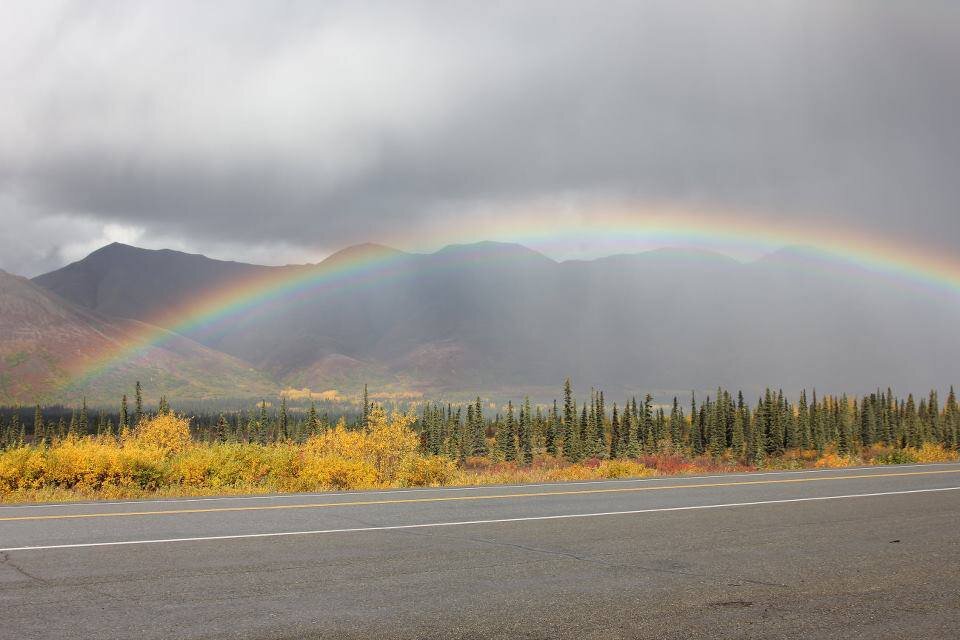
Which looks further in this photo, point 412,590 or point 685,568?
point 685,568

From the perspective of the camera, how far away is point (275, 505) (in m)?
16.3

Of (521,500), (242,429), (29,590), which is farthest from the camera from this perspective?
(242,429)

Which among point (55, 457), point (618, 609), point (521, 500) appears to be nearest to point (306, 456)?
point (55, 457)

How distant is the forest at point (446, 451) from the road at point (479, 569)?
16.2 ft

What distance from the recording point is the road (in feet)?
24.8

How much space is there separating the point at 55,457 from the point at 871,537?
20303 millimetres

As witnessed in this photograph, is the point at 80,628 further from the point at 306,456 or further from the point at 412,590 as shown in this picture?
the point at 306,456

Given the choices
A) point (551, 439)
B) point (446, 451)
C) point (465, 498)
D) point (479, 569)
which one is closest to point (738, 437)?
point (551, 439)

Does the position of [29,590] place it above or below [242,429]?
above

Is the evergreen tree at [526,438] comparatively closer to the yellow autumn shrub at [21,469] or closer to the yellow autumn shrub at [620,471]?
the yellow autumn shrub at [620,471]

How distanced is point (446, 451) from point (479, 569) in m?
110

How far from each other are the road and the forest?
4.95 metres

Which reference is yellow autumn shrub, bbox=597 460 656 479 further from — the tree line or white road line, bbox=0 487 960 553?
the tree line

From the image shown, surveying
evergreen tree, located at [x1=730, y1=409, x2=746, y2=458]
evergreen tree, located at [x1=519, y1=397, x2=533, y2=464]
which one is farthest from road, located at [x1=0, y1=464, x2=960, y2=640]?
evergreen tree, located at [x1=730, y1=409, x2=746, y2=458]
